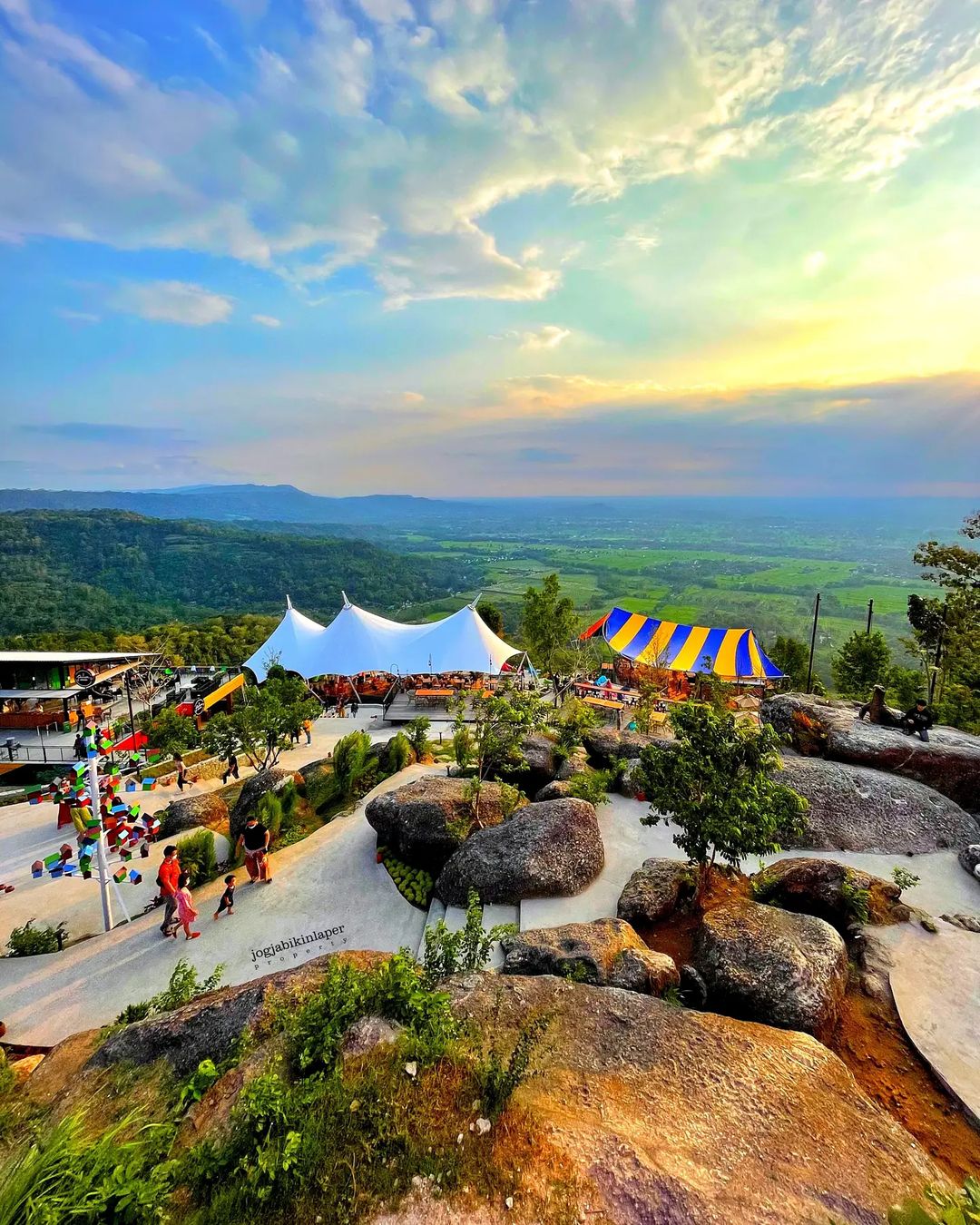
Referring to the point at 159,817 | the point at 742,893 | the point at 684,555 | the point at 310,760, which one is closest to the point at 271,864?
the point at 159,817

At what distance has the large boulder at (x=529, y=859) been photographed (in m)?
7.73

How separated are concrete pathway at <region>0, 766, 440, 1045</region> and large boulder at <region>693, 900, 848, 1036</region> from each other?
417 cm

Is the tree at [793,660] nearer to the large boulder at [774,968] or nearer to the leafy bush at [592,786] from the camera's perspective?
the leafy bush at [592,786]

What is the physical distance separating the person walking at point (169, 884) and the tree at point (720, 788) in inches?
266

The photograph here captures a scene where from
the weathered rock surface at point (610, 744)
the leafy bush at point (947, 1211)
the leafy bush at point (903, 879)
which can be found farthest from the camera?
the weathered rock surface at point (610, 744)

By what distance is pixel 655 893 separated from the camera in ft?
23.4

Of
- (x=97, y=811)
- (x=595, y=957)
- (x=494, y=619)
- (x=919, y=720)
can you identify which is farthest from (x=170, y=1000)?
(x=494, y=619)

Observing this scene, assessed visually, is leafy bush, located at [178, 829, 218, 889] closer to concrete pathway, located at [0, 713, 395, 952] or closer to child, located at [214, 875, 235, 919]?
concrete pathway, located at [0, 713, 395, 952]

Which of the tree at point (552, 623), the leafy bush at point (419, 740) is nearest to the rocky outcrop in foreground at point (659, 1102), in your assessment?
the leafy bush at point (419, 740)

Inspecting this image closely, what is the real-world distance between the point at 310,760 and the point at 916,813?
13925mm

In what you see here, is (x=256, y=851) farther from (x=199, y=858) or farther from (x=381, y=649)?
(x=381, y=649)

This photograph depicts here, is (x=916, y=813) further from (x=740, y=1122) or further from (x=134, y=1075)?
(x=134, y=1075)

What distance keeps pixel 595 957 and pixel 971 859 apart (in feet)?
23.4

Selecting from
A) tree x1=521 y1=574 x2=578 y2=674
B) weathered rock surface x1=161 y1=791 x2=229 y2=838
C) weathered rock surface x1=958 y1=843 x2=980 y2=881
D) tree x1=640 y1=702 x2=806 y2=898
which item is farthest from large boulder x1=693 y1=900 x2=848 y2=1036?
tree x1=521 y1=574 x2=578 y2=674
